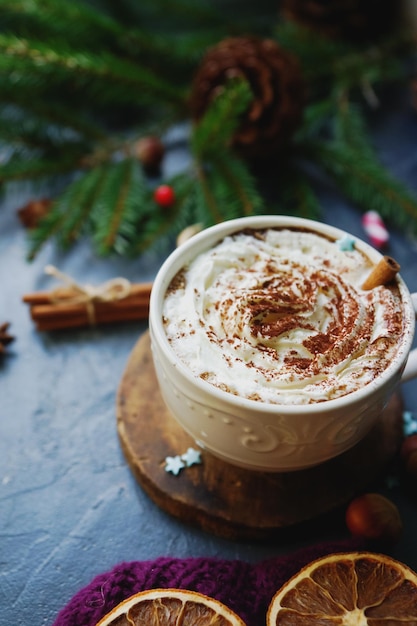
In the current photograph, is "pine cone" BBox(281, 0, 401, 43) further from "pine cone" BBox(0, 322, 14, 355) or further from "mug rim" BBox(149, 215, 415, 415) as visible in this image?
"pine cone" BBox(0, 322, 14, 355)

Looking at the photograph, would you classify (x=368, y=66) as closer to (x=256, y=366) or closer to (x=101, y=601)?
(x=256, y=366)

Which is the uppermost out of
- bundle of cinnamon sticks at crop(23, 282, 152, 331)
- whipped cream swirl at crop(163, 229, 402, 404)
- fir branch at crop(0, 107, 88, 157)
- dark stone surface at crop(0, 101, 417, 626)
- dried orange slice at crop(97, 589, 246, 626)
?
whipped cream swirl at crop(163, 229, 402, 404)

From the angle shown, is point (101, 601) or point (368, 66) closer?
point (101, 601)

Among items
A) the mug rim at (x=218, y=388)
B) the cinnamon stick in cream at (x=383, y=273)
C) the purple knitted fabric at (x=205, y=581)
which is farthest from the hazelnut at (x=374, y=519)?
the cinnamon stick in cream at (x=383, y=273)

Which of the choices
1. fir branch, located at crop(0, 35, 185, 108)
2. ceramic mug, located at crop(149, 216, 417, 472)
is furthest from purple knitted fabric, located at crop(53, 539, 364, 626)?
fir branch, located at crop(0, 35, 185, 108)

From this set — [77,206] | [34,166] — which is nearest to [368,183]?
[77,206]

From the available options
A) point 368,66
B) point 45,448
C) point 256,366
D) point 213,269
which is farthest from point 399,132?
point 45,448
